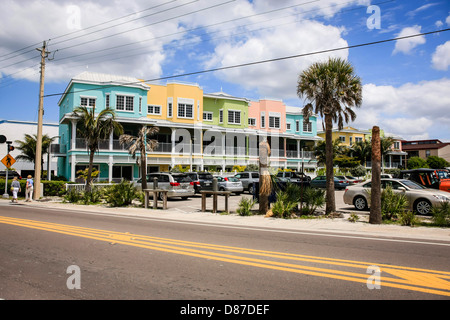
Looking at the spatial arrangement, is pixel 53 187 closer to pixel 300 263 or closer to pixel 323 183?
pixel 323 183

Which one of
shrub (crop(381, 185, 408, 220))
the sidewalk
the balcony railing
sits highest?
the balcony railing

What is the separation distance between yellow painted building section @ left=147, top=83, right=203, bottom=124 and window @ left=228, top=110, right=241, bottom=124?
434 centimetres

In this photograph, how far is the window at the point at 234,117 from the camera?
42281 mm

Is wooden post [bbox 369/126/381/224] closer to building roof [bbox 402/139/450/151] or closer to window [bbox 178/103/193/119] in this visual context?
window [bbox 178/103/193/119]

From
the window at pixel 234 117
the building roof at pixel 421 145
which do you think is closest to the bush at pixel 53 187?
the window at pixel 234 117

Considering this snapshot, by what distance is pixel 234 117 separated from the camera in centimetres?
4250

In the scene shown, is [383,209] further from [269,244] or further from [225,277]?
[225,277]

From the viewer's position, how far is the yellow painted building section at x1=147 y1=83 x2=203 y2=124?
37.7 m

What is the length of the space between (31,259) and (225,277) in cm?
409

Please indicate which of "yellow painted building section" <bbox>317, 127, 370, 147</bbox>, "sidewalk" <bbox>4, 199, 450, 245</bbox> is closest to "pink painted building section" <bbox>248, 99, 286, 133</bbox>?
"yellow painted building section" <bbox>317, 127, 370, 147</bbox>

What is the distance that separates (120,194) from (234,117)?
25.7m

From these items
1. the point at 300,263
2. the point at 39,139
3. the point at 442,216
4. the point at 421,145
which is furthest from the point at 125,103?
the point at 421,145

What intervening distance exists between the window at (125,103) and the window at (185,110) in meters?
5.57
